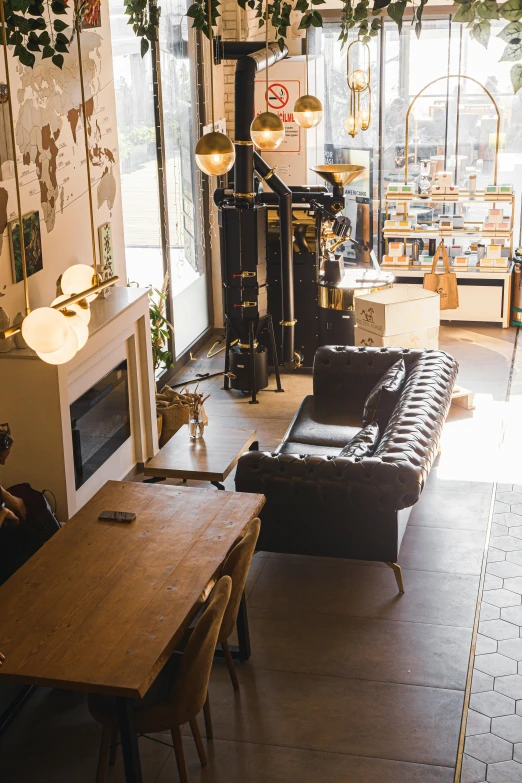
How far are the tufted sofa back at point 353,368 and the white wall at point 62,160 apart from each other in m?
1.87

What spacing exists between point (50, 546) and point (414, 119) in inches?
337

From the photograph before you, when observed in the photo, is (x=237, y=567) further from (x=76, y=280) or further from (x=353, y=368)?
(x=353, y=368)

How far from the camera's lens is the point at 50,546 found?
451 centimetres

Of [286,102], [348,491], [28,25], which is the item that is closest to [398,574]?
[348,491]

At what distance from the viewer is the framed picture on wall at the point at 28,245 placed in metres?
5.90

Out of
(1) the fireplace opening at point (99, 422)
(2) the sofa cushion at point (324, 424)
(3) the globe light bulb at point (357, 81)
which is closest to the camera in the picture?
(1) the fireplace opening at point (99, 422)

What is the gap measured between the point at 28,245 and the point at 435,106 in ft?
22.5

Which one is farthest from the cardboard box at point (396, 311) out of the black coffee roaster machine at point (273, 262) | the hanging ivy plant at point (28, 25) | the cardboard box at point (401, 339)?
the hanging ivy plant at point (28, 25)

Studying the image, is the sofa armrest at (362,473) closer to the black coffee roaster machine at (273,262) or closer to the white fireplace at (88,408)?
the white fireplace at (88,408)

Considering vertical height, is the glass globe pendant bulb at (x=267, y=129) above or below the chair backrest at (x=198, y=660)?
above

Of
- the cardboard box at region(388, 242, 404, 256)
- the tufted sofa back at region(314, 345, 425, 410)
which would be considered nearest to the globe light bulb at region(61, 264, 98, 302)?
the tufted sofa back at region(314, 345, 425, 410)

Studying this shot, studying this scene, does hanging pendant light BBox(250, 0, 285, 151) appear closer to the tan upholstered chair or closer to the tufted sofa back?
the tufted sofa back

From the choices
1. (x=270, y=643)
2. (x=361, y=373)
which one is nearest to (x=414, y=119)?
(x=361, y=373)

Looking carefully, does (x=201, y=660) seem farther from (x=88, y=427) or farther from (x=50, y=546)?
Answer: (x=88, y=427)
